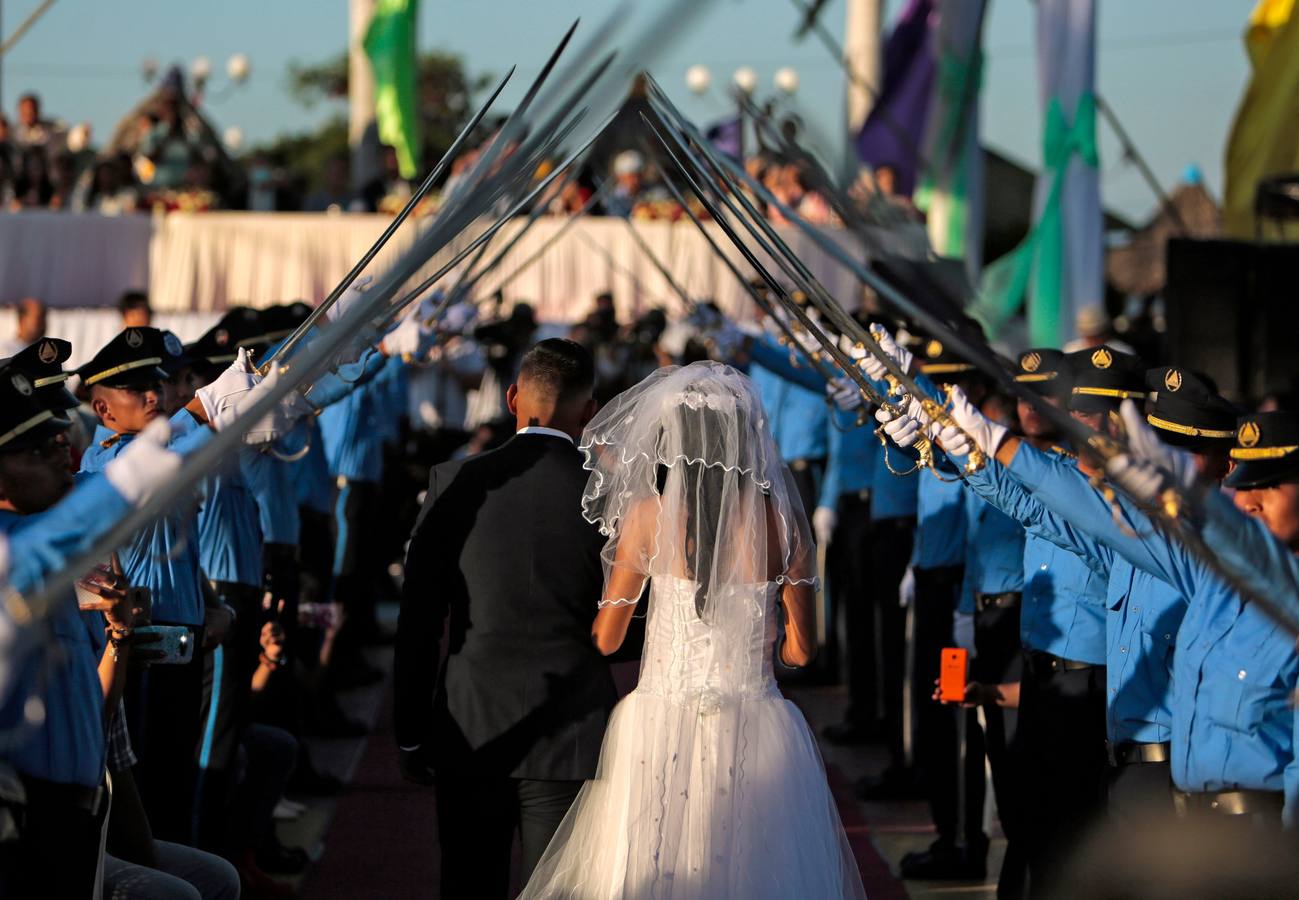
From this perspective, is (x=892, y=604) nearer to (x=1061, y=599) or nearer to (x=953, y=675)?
(x=953, y=675)

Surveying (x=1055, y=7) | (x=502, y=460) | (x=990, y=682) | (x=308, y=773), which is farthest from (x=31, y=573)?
(x=1055, y=7)

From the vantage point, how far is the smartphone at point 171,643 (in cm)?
444

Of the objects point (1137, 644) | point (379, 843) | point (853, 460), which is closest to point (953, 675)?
point (1137, 644)

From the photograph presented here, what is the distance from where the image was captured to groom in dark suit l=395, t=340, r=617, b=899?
424cm

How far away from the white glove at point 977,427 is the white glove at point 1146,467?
636mm

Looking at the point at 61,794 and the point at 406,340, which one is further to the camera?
the point at 406,340

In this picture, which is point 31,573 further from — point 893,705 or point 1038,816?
point 893,705

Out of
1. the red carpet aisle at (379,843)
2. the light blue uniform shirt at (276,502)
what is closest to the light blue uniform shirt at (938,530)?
the red carpet aisle at (379,843)

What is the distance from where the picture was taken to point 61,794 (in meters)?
3.40

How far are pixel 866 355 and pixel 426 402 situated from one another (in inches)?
435

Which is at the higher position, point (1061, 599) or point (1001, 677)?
point (1061, 599)

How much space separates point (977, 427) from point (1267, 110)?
11.7 metres

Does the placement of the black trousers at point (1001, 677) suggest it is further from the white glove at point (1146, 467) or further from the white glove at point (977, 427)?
the white glove at point (1146, 467)

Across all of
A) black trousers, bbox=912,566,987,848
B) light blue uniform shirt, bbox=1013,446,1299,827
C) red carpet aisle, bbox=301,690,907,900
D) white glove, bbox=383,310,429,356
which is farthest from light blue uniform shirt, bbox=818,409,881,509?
light blue uniform shirt, bbox=1013,446,1299,827
